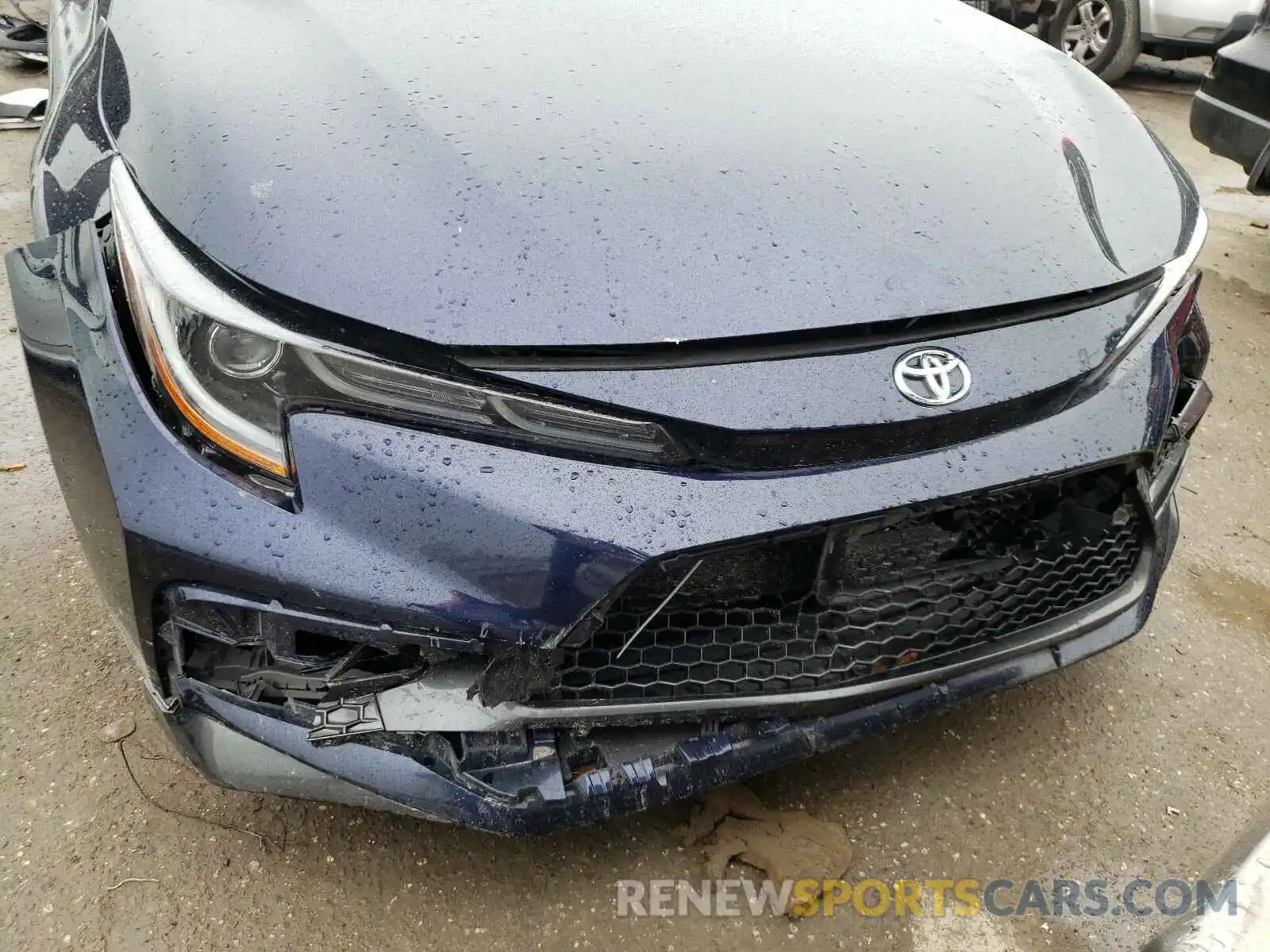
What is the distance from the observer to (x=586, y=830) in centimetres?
164

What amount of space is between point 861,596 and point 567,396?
0.55 metres

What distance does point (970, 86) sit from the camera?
5.74ft

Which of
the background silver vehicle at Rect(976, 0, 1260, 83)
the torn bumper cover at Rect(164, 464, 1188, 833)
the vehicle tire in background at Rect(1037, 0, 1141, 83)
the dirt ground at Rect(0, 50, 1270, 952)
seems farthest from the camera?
the vehicle tire in background at Rect(1037, 0, 1141, 83)

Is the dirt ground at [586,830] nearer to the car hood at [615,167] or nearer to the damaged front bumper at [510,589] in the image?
the damaged front bumper at [510,589]

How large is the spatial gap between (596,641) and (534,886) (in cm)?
50

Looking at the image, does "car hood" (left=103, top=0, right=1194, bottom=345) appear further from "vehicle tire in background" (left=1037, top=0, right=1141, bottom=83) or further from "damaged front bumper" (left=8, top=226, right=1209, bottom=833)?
"vehicle tire in background" (left=1037, top=0, right=1141, bottom=83)

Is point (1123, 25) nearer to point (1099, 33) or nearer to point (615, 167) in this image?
point (1099, 33)

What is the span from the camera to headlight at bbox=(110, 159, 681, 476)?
46.4 inches

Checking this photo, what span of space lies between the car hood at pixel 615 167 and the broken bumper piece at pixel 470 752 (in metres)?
0.50

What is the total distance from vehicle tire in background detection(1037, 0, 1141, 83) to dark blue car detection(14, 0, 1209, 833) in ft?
17.6

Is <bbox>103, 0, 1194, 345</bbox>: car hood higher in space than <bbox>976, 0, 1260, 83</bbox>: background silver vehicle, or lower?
higher

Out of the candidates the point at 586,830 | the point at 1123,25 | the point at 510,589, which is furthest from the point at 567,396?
the point at 1123,25

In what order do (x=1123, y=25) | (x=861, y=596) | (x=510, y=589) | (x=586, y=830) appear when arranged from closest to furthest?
(x=510, y=589) → (x=861, y=596) → (x=586, y=830) → (x=1123, y=25)

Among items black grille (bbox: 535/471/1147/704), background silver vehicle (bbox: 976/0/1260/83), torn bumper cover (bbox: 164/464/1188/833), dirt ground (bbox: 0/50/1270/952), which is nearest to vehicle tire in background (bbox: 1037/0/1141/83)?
background silver vehicle (bbox: 976/0/1260/83)
